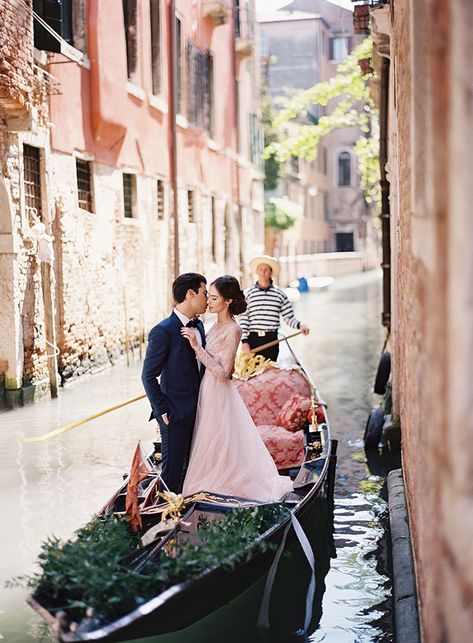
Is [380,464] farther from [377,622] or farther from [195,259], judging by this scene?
[195,259]

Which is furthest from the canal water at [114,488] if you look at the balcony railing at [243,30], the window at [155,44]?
the balcony railing at [243,30]

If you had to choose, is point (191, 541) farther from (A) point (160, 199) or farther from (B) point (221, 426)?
(A) point (160, 199)

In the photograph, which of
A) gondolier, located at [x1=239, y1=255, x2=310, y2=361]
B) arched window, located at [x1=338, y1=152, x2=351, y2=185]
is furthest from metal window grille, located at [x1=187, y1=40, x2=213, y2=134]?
arched window, located at [x1=338, y1=152, x2=351, y2=185]

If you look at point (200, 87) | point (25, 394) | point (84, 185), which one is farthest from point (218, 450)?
point (200, 87)

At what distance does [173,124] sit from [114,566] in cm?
1271

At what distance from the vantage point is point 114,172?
1323 centimetres

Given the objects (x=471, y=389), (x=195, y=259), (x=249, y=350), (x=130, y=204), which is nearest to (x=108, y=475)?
(x=249, y=350)

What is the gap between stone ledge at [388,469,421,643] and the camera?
3906mm

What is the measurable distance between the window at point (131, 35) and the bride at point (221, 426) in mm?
9585

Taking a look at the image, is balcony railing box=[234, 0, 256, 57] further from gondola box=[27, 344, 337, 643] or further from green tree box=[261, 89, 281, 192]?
gondola box=[27, 344, 337, 643]

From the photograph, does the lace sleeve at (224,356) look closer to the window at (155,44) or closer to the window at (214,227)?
the window at (155,44)

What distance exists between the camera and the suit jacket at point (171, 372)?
15.9 feet

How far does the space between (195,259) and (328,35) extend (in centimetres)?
2806

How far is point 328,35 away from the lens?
4319 centimetres
